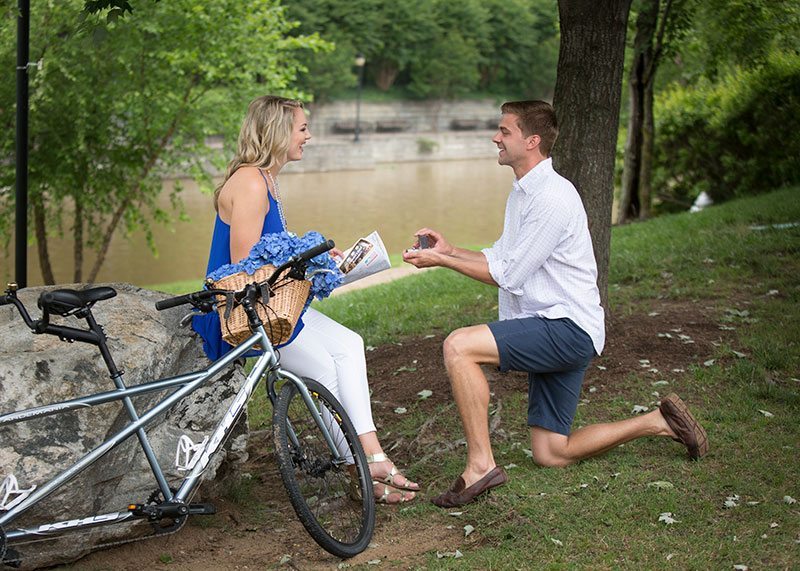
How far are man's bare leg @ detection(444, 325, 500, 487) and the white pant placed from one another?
412 millimetres

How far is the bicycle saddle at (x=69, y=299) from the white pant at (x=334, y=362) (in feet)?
3.31

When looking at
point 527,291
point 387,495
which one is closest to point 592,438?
point 527,291

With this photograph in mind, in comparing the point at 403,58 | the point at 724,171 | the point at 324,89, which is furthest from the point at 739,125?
the point at 403,58

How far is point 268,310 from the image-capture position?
416 centimetres

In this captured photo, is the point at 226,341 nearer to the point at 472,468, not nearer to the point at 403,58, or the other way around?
the point at 472,468

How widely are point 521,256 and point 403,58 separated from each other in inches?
2965

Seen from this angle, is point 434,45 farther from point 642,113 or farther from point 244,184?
point 244,184

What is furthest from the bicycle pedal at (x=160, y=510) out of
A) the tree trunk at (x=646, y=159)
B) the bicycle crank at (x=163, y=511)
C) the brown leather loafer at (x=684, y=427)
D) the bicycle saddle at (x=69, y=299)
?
the tree trunk at (x=646, y=159)

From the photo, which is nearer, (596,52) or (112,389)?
(112,389)

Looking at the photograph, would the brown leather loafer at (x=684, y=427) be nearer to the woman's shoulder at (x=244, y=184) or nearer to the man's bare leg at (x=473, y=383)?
the man's bare leg at (x=473, y=383)

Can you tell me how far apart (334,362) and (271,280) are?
0.71 meters

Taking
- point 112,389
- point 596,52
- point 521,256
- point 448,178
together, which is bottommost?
point 448,178

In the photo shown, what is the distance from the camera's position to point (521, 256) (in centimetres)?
466

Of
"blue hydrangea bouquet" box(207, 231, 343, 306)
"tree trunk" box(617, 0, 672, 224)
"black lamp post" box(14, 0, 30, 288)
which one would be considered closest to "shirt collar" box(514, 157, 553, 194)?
"blue hydrangea bouquet" box(207, 231, 343, 306)
